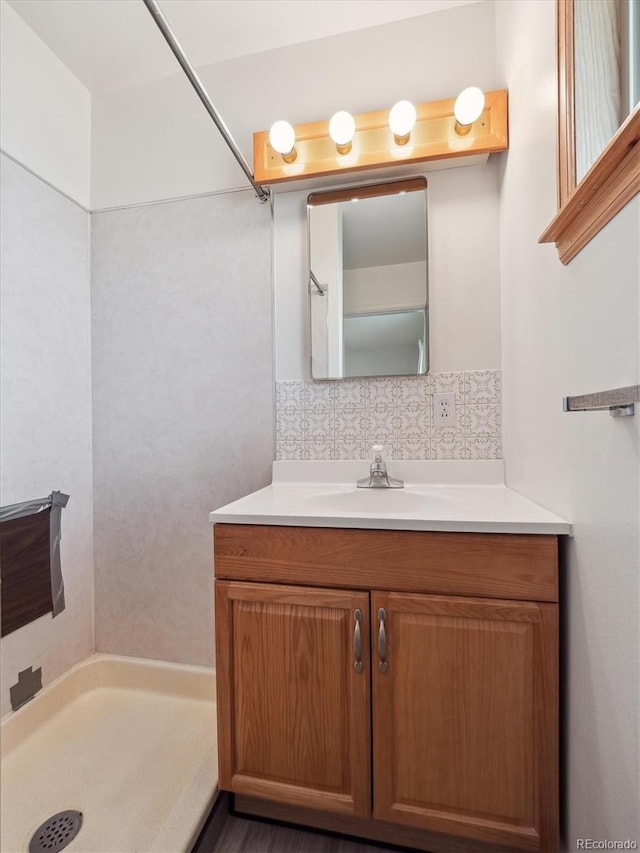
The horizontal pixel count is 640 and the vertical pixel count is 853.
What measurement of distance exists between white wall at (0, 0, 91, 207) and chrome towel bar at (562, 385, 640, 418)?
5.99ft

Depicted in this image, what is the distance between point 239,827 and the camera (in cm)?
105

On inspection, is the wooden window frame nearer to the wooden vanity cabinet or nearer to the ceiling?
the wooden vanity cabinet

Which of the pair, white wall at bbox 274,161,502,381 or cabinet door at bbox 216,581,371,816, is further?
white wall at bbox 274,161,502,381

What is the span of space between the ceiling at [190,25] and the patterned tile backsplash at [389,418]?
130 centimetres

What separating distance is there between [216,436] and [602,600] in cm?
128

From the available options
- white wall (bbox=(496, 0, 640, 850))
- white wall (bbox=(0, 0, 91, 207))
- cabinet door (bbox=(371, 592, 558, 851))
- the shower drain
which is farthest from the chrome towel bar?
white wall (bbox=(0, 0, 91, 207))

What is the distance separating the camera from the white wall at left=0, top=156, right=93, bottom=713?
1.30 m

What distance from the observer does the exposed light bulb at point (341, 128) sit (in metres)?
1.29

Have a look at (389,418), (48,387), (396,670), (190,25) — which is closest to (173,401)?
(48,387)

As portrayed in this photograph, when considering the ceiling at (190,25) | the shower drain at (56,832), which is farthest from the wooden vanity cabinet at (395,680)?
the ceiling at (190,25)

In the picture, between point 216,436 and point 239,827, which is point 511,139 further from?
point 239,827

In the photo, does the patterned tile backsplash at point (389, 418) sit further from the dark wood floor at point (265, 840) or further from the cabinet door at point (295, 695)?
the dark wood floor at point (265, 840)

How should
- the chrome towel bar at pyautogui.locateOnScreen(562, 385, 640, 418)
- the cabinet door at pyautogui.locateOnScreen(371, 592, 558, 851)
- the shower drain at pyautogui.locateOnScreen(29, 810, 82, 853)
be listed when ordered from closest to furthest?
the chrome towel bar at pyautogui.locateOnScreen(562, 385, 640, 418)
the cabinet door at pyautogui.locateOnScreen(371, 592, 558, 851)
the shower drain at pyautogui.locateOnScreen(29, 810, 82, 853)

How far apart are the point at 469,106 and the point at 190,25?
3.51 ft
